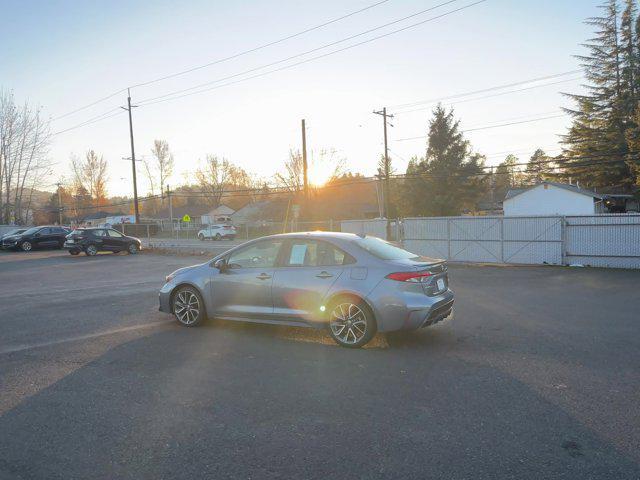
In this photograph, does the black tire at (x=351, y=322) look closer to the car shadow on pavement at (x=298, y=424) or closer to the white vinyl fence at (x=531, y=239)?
the car shadow on pavement at (x=298, y=424)

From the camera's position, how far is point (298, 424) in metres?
4.16

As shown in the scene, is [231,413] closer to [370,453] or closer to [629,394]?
[370,453]

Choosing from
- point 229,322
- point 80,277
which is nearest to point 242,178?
point 80,277

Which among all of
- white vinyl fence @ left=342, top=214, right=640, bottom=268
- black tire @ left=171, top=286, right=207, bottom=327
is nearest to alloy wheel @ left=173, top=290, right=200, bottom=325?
black tire @ left=171, top=286, right=207, bottom=327

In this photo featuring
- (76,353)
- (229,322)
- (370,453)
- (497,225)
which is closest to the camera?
(370,453)

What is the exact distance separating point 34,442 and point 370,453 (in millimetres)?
2618

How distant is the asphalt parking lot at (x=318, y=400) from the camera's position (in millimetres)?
3506

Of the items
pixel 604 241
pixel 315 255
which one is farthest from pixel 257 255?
pixel 604 241

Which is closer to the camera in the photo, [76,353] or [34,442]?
[34,442]

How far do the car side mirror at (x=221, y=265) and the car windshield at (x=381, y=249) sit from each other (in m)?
2.11

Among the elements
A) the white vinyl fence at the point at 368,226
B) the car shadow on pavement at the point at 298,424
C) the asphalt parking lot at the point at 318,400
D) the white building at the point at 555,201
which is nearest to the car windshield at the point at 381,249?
the asphalt parking lot at the point at 318,400

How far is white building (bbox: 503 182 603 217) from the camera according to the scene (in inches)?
1656

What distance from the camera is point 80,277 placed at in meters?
16.8

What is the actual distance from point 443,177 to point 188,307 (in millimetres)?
45651
